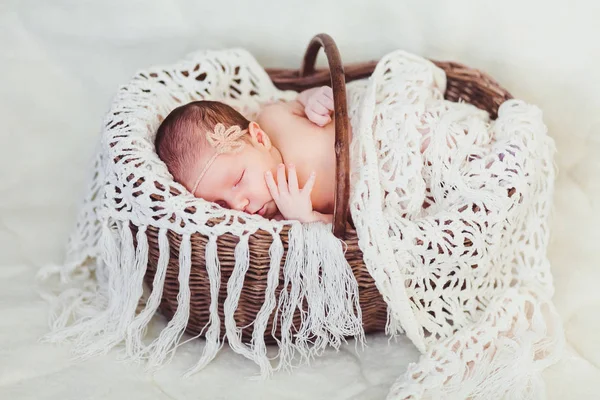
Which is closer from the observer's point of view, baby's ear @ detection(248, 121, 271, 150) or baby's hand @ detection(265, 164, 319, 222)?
baby's hand @ detection(265, 164, 319, 222)

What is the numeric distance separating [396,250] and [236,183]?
0.34 metres

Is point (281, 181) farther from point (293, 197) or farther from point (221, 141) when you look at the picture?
point (221, 141)

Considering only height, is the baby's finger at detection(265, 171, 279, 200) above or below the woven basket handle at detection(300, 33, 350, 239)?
below

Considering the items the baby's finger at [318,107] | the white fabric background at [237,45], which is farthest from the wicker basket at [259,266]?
the white fabric background at [237,45]

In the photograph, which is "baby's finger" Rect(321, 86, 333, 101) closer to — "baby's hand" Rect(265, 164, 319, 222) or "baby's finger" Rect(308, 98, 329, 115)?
"baby's finger" Rect(308, 98, 329, 115)

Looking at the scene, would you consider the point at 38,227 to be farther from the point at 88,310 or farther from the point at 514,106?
the point at 514,106

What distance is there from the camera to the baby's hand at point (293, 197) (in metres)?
1.33

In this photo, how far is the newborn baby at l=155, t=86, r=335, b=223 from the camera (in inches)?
53.5

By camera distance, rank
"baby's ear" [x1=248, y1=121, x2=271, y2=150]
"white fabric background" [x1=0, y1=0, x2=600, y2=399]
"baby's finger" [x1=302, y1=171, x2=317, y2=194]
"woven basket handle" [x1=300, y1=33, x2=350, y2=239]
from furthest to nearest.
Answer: "white fabric background" [x1=0, y1=0, x2=600, y2=399], "baby's ear" [x1=248, y1=121, x2=271, y2=150], "baby's finger" [x1=302, y1=171, x2=317, y2=194], "woven basket handle" [x1=300, y1=33, x2=350, y2=239]

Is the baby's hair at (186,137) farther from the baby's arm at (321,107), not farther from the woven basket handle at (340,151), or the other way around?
the woven basket handle at (340,151)

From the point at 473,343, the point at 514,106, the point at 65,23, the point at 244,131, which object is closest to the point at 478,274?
the point at 473,343

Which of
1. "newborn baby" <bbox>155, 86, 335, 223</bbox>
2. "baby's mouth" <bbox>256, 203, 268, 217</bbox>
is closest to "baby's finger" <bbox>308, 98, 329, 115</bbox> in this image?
"newborn baby" <bbox>155, 86, 335, 223</bbox>

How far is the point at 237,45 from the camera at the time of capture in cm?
189

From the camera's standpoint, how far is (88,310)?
1.46m
